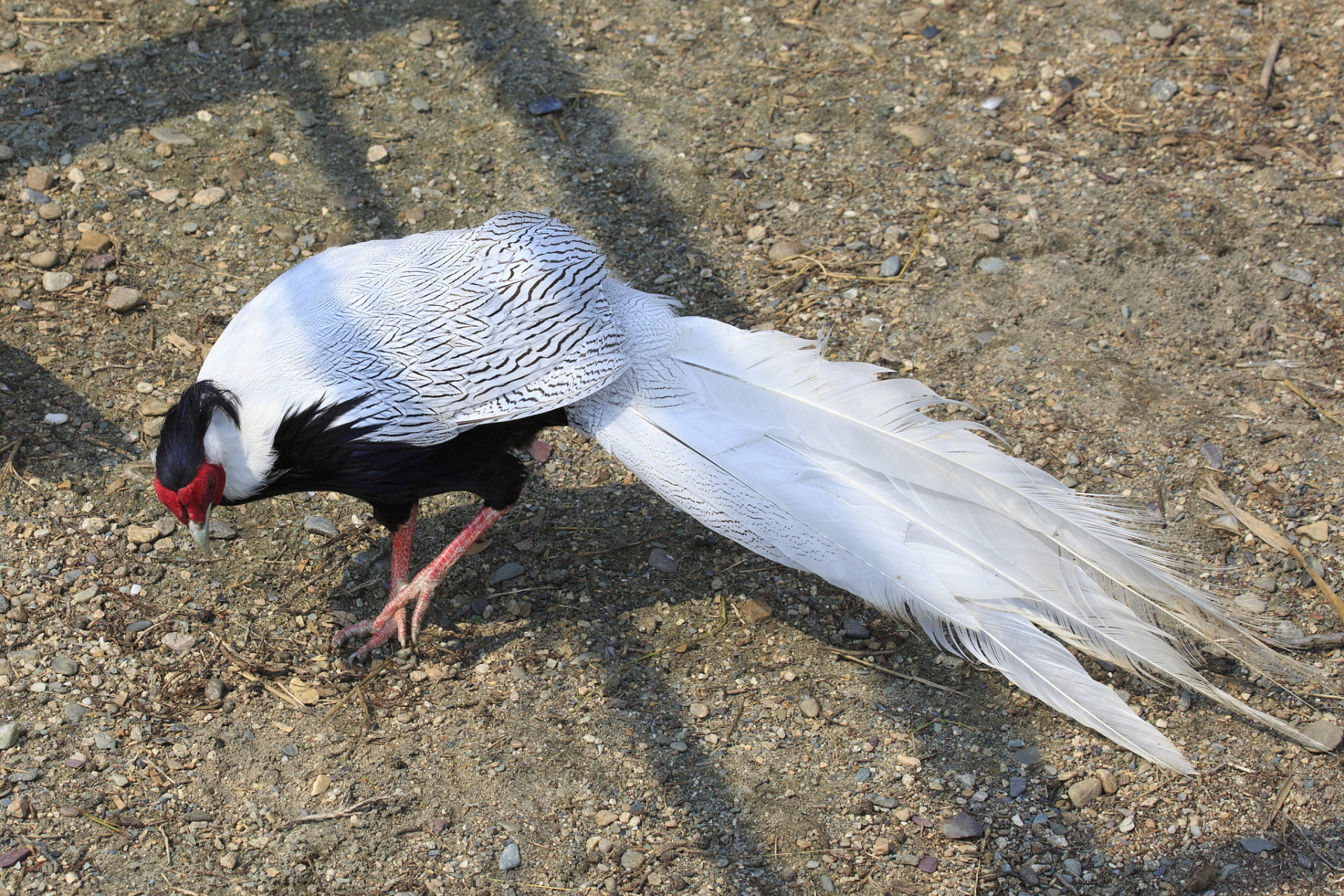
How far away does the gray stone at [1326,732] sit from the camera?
2.78m

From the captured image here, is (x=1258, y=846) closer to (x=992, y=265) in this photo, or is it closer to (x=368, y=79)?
(x=992, y=265)

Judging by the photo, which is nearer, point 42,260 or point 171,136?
point 42,260

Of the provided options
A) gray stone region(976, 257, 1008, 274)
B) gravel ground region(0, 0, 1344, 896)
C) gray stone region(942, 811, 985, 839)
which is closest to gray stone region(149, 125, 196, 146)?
gravel ground region(0, 0, 1344, 896)

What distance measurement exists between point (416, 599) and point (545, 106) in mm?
2643

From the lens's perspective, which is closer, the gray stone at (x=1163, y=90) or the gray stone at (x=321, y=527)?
the gray stone at (x=321, y=527)

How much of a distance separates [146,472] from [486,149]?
6.92ft

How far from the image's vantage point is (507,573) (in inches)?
135

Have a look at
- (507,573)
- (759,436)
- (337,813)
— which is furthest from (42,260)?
(759,436)

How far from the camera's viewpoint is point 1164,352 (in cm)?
391

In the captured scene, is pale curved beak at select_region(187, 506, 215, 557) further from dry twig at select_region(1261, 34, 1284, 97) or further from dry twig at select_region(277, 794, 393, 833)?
dry twig at select_region(1261, 34, 1284, 97)

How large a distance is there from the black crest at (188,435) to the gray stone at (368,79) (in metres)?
2.64

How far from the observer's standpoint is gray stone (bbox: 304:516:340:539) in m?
3.48

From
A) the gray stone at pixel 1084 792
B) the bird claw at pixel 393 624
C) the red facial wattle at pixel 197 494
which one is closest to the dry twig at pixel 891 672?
the gray stone at pixel 1084 792

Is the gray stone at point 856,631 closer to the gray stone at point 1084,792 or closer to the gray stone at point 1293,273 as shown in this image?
the gray stone at point 1084,792
